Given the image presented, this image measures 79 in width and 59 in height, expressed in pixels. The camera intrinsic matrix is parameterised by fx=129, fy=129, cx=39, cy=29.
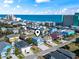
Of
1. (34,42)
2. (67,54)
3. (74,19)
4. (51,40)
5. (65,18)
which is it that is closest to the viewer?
(67,54)

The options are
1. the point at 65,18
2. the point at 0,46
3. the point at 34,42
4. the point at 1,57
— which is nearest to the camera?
the point at 1,57

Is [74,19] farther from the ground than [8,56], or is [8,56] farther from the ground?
[74,19]

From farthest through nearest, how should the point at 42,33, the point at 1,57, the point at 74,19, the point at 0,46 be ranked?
the point at 74,19
the point at 42,33
the point at 0,46
the point at 1,57

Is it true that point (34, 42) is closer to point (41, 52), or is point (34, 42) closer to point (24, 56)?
point (41, 52)

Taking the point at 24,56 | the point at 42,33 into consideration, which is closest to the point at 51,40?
the point at 42,33

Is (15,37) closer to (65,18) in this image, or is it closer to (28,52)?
(28,52)

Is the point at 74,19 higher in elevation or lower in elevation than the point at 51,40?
higher

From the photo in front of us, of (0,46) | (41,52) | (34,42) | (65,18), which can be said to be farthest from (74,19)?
(0,46)

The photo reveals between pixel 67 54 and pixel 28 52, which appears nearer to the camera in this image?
pixel 67 54

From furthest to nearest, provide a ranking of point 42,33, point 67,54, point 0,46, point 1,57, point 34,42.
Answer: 1. point 42,33
2. point 34,42
3. point 0,46
4. point 1,57
5. point 67,54
